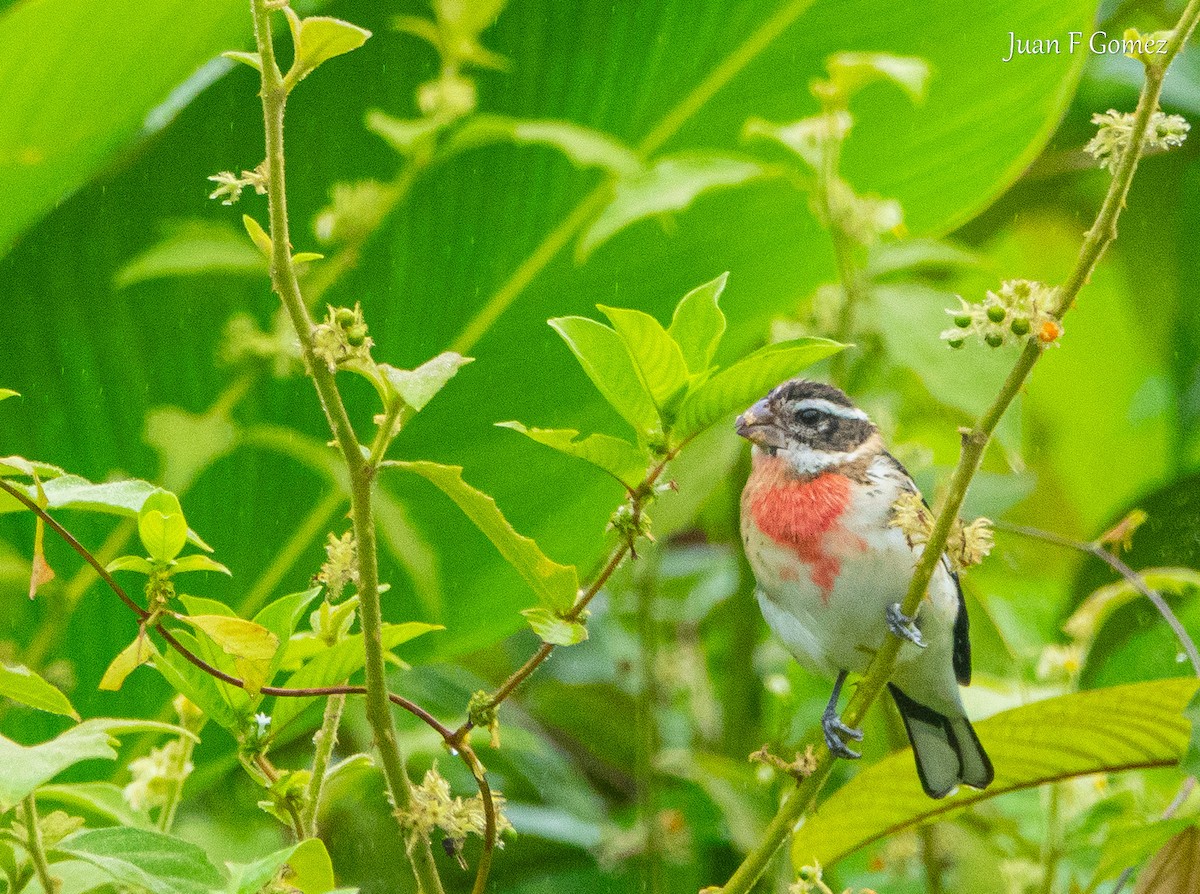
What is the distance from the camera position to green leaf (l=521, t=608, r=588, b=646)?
0.83m

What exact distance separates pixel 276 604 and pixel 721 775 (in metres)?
1.01

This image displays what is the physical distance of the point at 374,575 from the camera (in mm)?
751

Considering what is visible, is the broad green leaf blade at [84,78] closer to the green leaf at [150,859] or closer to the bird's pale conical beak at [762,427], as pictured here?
the bird's pale conical beak at [762,427]

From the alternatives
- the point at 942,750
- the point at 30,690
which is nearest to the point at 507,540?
the point at 30,690

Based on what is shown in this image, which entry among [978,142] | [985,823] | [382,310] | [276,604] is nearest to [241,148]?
[382,310]

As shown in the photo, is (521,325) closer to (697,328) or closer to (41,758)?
(697,328)

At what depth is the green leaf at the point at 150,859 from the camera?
731 millimetres

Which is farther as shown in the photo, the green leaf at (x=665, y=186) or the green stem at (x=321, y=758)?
the green leaf at (x=665, y=186)

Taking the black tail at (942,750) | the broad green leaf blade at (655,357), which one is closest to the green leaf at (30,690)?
the broad green leaf blade at (655,357)

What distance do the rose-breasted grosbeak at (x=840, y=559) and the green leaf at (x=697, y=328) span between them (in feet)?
2.61

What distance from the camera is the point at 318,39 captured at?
777 mm

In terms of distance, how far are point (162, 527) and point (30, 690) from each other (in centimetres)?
11

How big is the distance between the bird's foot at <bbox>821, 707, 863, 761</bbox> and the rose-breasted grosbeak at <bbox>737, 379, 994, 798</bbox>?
0.08 meters

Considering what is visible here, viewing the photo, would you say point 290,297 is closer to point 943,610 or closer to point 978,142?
point 943,610
